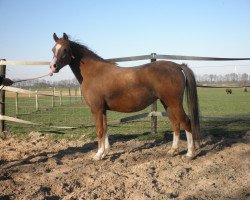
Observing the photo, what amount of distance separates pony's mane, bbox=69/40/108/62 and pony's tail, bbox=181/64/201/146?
172 cm

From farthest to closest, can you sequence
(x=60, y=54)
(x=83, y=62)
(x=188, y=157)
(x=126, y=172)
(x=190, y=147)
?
(x=83, y=62) → (x=60, y=54) → (x=190, y=147) → (x=188, y=157) → (x=126, y=172)

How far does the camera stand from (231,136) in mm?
6609

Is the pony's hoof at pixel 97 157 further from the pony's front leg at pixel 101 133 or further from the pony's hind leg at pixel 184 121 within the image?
the pony's hind leg at pixel 184 121

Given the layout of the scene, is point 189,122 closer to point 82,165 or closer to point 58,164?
point 82,165

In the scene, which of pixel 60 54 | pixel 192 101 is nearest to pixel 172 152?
pixel 192 101

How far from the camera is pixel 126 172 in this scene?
13.8ft

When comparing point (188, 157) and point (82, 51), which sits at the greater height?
point (82, 51)

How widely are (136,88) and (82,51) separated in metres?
1.39

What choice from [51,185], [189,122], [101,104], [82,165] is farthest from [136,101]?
[51,185]

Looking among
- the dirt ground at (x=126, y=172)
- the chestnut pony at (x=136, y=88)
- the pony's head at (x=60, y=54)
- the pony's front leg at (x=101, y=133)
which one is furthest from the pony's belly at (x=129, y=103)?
the pony's head at (x=60, y=54)

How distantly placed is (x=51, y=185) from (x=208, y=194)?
6.64 feet

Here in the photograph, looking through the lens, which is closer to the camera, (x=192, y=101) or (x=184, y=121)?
(x=184, y=121)

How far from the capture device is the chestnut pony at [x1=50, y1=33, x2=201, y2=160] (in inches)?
198

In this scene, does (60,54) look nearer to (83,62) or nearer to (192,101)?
(83,62)
